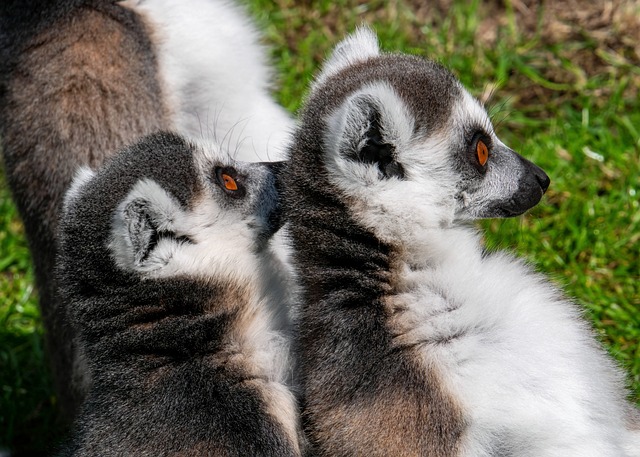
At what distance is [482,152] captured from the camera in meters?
3.66

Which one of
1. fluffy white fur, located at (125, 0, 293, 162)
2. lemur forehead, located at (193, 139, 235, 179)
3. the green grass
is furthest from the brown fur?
the green grass

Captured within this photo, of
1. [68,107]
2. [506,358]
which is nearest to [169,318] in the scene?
[506,358]

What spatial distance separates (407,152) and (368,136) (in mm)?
161

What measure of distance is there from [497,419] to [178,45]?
2402 mm

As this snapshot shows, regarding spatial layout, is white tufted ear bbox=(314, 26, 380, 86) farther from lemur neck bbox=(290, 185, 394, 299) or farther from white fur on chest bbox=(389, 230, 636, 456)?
white fur on chest bbox=(389, 230, 636, 456)

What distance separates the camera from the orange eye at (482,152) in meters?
3.64

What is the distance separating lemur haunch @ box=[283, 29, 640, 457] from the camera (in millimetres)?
3248

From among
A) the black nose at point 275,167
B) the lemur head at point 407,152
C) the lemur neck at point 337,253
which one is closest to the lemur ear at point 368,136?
the lemur head at point 407,152

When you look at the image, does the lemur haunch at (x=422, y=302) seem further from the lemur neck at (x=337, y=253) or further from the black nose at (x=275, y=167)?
the black nose at (x=275, y=167)

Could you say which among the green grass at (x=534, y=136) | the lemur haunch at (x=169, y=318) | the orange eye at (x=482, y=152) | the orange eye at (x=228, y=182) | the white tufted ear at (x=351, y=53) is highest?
the white tufted ear at (x=351, y=53)

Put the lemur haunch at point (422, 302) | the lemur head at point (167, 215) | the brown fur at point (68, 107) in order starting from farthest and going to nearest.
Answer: the brown fur at point (68, 107)
the lemur head at point (167, 215)
the lemur haunch at point (422, 302)

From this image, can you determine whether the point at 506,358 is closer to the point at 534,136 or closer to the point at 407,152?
the point at 407,152

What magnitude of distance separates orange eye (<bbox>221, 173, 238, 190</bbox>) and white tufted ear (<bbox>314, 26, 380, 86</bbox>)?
51 cm

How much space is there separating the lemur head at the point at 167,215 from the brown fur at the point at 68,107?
Result: 56 cm
